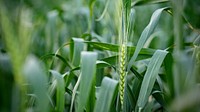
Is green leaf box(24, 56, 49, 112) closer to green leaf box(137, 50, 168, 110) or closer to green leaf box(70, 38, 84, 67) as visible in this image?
green leaf box(137, 50, 168, 110)

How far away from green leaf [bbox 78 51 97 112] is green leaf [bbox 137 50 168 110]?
6.2 inches

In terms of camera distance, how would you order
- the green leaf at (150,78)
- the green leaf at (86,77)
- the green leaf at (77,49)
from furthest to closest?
1. the green leaf at (77,49)
2. the green leaf at (150,78)
3. the green leaf at (86,77)

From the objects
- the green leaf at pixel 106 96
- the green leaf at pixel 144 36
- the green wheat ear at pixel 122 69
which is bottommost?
the green leaf at pixel 106 96

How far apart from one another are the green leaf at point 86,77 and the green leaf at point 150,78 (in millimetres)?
157

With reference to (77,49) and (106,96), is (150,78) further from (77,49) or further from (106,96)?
(77,49)

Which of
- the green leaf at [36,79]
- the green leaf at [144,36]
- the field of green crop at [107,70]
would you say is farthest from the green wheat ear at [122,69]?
the green leaf at [36,79]

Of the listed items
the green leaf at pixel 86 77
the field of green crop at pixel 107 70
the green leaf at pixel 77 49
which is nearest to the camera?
the field of green crop at pixel 107 70

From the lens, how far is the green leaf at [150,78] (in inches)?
36.5

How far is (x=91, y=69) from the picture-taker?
83cm

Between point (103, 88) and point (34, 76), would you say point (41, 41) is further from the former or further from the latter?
point (34, 76)

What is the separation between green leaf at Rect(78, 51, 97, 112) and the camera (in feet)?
2.64

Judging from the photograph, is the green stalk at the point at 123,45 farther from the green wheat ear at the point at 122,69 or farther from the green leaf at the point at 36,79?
the green leaf at the point at 36,79

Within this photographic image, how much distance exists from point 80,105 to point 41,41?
150 centimetres

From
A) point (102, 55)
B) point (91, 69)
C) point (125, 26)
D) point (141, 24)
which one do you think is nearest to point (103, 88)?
point (91, 69)
